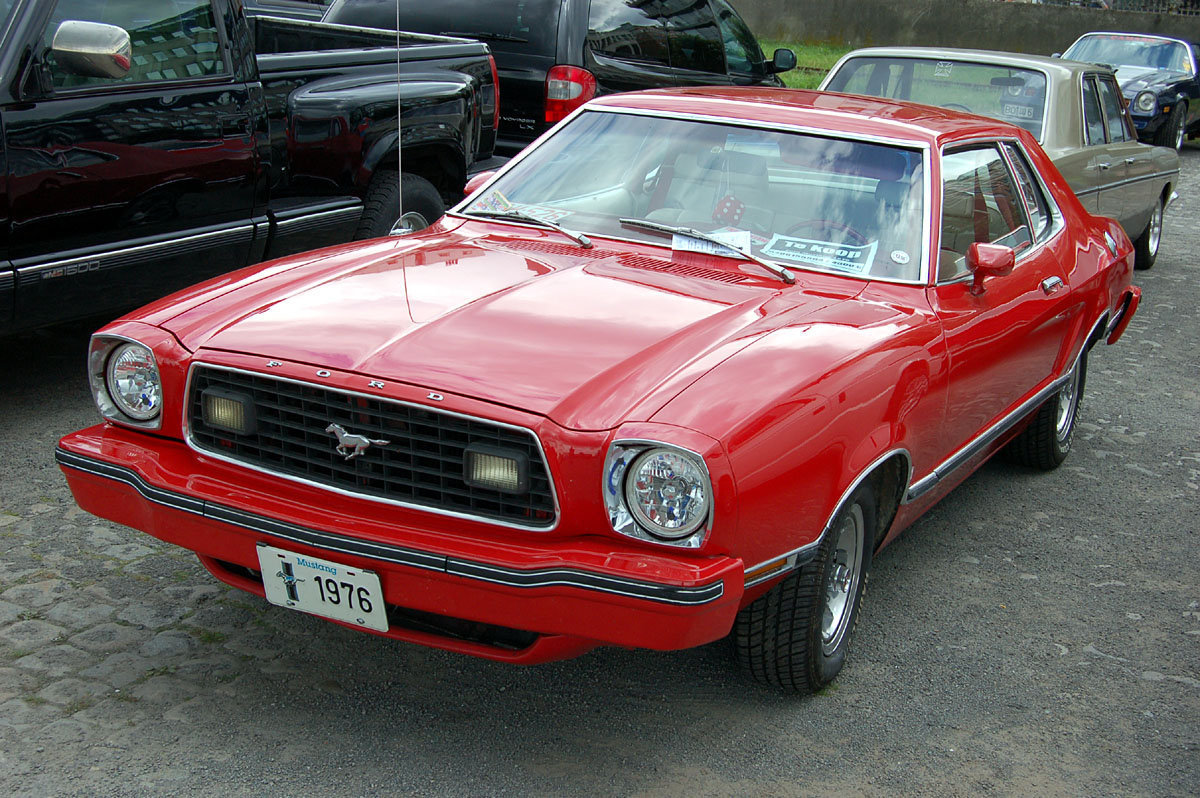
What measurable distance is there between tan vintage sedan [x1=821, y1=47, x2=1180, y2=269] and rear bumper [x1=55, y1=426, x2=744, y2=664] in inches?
227

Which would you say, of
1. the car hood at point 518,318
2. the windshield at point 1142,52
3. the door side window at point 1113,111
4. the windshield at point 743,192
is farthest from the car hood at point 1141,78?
the car hood at point 518,318

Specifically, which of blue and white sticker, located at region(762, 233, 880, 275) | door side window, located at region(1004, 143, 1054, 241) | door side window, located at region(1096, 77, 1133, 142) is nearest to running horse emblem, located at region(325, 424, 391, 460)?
blue and white sticker, located at region(762, 233, 880, 275)

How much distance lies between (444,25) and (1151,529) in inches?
229

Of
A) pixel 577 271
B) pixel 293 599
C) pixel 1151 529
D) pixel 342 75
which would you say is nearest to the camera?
pixel 293 599

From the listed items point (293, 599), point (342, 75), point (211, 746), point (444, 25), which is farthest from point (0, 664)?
point (444, 25)

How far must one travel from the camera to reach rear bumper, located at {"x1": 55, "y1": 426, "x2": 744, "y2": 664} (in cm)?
262

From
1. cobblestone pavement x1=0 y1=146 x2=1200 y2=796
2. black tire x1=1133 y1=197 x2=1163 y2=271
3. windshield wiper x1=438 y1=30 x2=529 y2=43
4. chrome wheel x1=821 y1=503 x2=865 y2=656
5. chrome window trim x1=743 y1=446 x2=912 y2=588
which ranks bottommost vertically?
black tire x1=1133 y1=197 x2=1163 y2=271

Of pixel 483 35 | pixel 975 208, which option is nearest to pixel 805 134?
pixel 975 208

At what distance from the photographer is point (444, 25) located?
8.48 m

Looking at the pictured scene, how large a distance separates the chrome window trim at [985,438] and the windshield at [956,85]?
307 cm

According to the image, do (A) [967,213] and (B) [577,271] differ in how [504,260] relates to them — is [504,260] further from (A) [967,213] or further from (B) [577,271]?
(A) [967,213]

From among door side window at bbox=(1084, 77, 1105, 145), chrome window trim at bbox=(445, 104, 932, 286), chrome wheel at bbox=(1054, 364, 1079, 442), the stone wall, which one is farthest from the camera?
the stone wall

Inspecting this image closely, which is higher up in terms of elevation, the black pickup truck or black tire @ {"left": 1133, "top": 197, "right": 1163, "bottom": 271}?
the black pickup truck

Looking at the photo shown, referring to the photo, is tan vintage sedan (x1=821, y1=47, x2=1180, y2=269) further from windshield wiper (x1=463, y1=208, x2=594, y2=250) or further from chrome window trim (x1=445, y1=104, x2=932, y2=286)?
windshield wiper (x1=463, y1=208, x2=594, y2=250)
